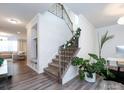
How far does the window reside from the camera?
38.3 ft

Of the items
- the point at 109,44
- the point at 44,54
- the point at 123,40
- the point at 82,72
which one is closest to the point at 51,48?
the point at 44,54

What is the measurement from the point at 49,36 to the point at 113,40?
3.26 m

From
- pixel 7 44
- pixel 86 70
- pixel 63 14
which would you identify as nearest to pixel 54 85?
pixel 86 70

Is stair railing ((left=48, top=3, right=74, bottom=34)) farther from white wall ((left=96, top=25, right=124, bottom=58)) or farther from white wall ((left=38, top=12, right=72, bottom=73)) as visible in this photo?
white wall ((left=96, top=25, right=124, bottom=58))

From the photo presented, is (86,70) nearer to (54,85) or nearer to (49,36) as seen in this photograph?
(54,85)

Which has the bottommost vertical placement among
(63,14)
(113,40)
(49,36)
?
(113,40)

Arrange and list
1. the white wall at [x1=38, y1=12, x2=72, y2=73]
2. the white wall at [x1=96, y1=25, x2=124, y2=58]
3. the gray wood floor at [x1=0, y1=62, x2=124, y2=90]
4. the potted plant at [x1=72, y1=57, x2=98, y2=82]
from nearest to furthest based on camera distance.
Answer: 1. the gray wood floor at [x1=0, y1=62, x2=124, y2=90]
2. the potted plant at [x1=72, y1=57, x2=98, y2=82]
3. the white wall at [x1=38, y1=12, x2=72, y2=73]
4. the white wall at [x1=96, y1=25, x2=124, y2=58]

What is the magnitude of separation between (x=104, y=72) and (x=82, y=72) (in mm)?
1020

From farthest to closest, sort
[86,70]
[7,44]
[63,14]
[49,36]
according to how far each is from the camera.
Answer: [7,44], [63,14], [49,36], [86,70]

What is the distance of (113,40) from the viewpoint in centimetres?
551

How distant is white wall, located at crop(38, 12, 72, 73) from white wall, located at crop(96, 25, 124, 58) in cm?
216

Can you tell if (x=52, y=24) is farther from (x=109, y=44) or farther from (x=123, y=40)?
(x=123, y=40)

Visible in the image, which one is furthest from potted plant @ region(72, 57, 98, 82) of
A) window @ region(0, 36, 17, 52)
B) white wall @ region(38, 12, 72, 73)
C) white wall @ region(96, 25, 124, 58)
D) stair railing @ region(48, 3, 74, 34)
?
window @ region(0, 36, 17, 52)

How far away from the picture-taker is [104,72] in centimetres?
396
